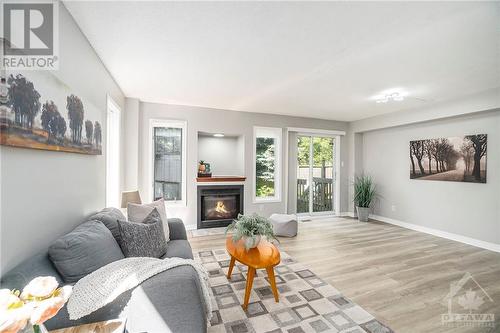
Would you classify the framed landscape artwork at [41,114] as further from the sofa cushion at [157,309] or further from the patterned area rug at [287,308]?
the patterned area rug at [287,308]

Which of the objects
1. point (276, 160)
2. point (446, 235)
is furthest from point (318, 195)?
point (446, 235)

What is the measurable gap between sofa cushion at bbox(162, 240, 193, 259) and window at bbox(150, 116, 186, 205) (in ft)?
7.30

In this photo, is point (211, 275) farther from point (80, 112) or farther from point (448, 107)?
point (448, 107)

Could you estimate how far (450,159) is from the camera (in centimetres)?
407

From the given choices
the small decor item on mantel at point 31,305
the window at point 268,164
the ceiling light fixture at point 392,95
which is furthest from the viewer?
the window at point 268,164

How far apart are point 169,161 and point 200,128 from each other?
0.93 metres

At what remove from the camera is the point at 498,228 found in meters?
3.45

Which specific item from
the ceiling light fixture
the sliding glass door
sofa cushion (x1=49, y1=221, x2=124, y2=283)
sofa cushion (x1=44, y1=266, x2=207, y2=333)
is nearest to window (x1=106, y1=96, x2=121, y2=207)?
sofa cushion (x1=49, y1=221, x2=124, y2=283)

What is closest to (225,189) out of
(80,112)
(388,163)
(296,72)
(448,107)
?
(296,72)

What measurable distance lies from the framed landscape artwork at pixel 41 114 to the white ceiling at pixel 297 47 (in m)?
0.73

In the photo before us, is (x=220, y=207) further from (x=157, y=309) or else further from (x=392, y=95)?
(x=392, y=95)

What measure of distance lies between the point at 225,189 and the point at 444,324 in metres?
3.70

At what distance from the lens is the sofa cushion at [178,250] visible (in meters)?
2.03

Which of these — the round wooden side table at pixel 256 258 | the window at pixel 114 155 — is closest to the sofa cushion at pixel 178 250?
the round wooden side table at pixel 256 258
